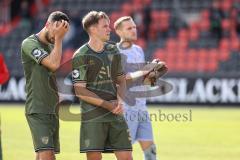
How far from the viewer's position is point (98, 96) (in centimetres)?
848

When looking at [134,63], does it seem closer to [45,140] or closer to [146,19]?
[45,140]

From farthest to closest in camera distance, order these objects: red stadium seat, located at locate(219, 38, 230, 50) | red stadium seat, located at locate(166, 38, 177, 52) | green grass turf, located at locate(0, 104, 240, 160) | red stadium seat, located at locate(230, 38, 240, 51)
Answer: red stadium seat, located at locate(166, 38, 177, 52) < red stadium seat, located at locate(219, 38, 230, 50) < red stadium seat, located at locate(230, 38, 240, 51) < green grass turf, located at locate(0, 104, 240, 160)

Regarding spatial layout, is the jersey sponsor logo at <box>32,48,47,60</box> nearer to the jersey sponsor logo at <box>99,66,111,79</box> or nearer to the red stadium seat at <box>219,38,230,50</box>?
the jersey sponsor logo at <box>99,66,111,79</box>

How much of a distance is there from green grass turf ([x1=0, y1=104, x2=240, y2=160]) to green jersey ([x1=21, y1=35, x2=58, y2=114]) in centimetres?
385

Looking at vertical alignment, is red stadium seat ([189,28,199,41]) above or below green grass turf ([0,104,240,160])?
above

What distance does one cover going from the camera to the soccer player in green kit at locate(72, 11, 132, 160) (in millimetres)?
8469

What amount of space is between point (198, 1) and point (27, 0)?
7.62 meters

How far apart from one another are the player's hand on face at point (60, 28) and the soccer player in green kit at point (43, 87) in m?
0.01

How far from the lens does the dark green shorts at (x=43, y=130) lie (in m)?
8.45

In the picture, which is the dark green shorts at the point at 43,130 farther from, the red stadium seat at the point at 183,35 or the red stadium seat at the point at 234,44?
the red stadium seat at the point at 183,35

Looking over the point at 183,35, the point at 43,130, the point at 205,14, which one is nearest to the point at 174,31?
the point at 183,35

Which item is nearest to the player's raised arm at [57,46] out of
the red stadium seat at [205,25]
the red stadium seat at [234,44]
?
the red stadium seat at [234,44]

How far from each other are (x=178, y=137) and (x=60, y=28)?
8059 mm

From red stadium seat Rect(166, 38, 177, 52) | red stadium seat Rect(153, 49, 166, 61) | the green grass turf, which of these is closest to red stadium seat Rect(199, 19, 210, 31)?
red stadium seat Rect(166, 38, 177, 52)
